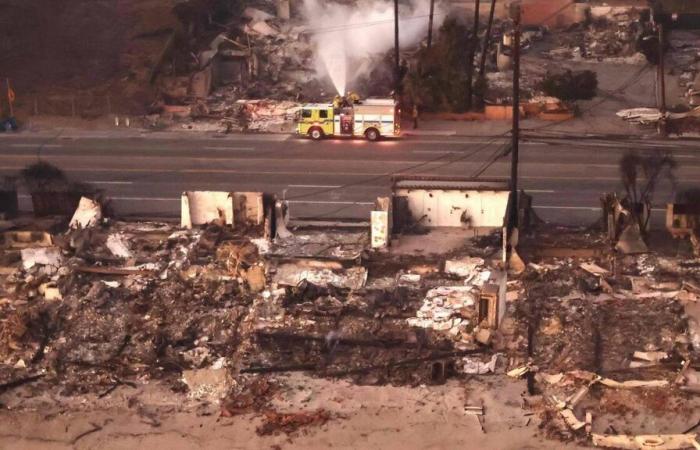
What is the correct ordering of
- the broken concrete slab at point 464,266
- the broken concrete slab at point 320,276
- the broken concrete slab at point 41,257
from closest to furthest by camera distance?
the broken concrete slab at point 320,276 → the broken concrete slab at point 464,266 → the broken concrete slab at point 41,257

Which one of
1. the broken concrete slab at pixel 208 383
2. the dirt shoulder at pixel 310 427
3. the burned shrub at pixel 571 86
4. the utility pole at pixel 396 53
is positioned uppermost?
the utility pole at pixel 396 53

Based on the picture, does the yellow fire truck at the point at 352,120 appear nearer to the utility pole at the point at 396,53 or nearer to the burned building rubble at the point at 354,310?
the utility pole at the point at 396,53

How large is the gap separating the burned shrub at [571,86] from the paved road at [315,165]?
177 inches

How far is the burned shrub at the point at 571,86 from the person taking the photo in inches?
1716

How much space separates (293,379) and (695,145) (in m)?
21.2

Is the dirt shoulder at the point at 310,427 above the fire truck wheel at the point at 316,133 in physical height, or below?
below

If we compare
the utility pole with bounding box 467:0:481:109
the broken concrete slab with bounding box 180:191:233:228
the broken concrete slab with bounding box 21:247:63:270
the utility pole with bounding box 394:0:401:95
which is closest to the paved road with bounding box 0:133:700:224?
the broken concrete slab with bounding box 180:191:233:228

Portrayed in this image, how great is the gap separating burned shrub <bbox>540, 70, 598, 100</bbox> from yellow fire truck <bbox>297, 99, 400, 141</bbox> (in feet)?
22.8

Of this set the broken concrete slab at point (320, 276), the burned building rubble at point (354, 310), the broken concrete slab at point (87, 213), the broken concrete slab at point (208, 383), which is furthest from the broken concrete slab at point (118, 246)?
the broken concrete slab at point (208, 383)

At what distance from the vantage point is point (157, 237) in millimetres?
29875

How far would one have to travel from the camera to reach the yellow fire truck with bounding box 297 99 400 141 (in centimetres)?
4006

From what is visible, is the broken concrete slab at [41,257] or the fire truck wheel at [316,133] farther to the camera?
the fire truck wheel at [316,133]

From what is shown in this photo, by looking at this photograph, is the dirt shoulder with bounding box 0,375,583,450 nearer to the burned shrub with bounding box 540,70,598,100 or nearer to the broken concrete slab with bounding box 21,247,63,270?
the broken concrete slab with bounding box 21,247,63,270

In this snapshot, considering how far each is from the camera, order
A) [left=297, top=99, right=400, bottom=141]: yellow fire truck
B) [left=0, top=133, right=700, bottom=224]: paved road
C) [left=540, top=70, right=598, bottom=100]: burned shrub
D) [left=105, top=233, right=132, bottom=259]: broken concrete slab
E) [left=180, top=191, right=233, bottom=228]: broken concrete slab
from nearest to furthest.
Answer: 1. [left=105, top=233, right=132, bottom=259]: broken concrete slab
2. [left=180, top=191, right=233, bottom=228]: broken concrete slab
3. [left=0, top=133, right=700, bottom=224]: paved road
4. [left=297, top=99, right=400, bottom=141]: yellow fire truck
5. [left=540, top=70, right=598, bottom=100]: burned shrub
